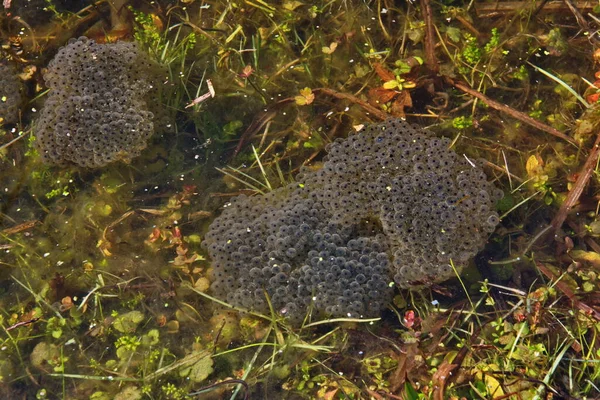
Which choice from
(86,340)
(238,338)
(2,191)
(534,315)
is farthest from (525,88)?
(2,191)

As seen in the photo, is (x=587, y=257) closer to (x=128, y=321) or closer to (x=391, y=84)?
(x=391, y=84)

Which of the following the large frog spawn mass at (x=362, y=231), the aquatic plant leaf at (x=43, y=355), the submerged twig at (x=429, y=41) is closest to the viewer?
the large frog spawn mass at (x=362, y=231)

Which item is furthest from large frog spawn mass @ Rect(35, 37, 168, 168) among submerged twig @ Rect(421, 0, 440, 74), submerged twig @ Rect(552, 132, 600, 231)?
submerged twig @ Rect(552, 132, 600, 231)

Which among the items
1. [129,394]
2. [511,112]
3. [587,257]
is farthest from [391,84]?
[129,394]

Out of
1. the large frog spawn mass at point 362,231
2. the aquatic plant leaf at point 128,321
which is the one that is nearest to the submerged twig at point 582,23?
the large frog spawn mass at point 362,231

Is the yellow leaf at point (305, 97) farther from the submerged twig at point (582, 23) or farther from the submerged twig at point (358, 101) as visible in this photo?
the submerged twig at point (582, 23)

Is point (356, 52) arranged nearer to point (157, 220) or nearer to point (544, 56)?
point (544, 56)
